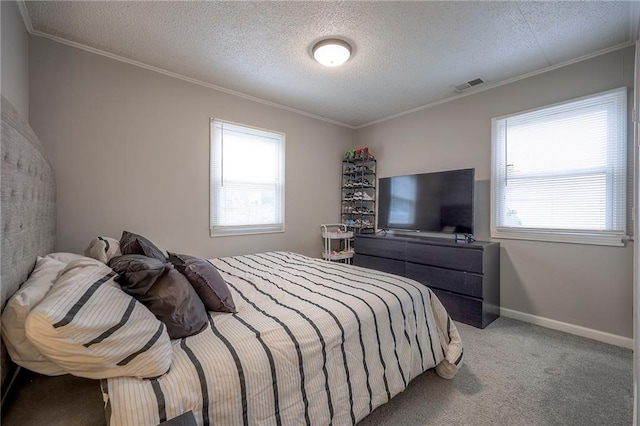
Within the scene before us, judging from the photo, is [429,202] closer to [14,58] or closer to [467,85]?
[467,85]

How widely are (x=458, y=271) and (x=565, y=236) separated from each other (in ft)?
3.39

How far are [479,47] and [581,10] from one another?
2.10 ft

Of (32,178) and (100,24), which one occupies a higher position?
(100,24)

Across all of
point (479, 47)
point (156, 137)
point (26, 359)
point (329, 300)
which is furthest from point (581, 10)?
point (156, 137)

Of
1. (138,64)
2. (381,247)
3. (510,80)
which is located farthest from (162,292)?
(510,80)

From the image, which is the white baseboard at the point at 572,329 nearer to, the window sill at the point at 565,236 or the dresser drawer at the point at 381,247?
the window sill at the point at 565,236

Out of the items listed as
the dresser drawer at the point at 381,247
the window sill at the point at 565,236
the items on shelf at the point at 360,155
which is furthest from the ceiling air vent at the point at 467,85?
the dresser drawer at the point at 381,247

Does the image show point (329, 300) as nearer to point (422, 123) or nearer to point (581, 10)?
point (581, 10)

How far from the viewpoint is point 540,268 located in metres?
2.75

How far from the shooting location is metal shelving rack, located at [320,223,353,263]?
159 inches

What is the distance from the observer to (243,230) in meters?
3.39

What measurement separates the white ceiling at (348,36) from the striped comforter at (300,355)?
6.46 ft

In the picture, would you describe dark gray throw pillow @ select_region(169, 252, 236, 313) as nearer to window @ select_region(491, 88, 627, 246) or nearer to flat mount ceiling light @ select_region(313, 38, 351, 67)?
flat mount ceiling light @ select_region(313, 38, 351, 67)

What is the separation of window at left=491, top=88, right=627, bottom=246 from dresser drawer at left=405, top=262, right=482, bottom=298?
0.70 meters
